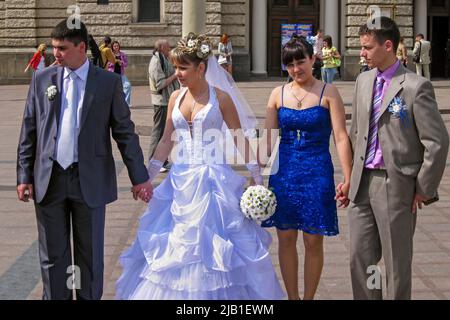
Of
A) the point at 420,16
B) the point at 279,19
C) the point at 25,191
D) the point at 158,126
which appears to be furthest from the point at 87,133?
the point at 420,16

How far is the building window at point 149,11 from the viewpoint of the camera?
97.7 feet

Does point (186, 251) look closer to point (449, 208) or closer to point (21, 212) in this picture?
point (21, 212)

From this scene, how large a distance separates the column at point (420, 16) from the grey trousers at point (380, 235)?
89.1 ft

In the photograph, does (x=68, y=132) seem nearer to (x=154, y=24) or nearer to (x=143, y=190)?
(x=143, y=190)

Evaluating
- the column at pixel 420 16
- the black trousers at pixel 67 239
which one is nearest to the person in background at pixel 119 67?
the black trousers at pixel 67 239

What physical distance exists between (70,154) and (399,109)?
185 cm

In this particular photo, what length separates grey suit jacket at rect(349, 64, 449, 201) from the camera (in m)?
4.78

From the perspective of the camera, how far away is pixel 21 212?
8773 millimetres

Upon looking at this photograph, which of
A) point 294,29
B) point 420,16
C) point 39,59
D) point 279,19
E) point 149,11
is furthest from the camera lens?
point 279,19

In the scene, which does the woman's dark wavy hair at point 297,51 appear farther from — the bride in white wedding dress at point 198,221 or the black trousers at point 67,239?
the black trousers at point 67,239

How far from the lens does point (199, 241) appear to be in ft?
16.9

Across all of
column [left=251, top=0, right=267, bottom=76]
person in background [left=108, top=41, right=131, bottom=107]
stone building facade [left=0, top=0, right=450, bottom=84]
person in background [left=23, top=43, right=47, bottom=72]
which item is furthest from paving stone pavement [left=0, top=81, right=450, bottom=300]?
column [left=251, top=0, right=267, bottom=76]

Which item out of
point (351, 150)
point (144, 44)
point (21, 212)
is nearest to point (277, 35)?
point (144, 44)
